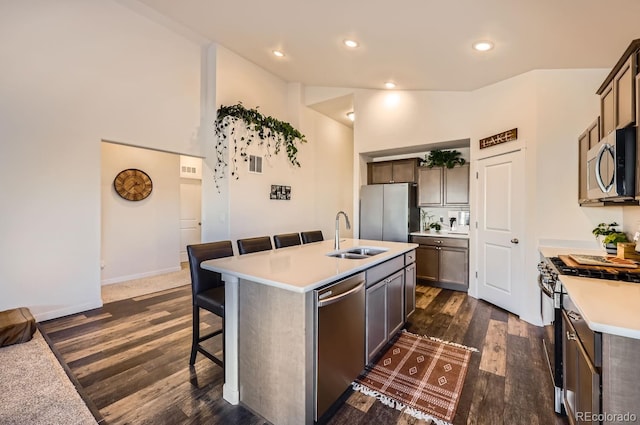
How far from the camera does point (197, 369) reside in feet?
7.52

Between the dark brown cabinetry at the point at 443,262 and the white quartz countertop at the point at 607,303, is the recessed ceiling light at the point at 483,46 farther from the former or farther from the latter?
the dark brown cabinetry at the point at 443,262

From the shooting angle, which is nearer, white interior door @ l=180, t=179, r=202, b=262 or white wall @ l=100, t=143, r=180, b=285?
white wall @ l=100, t=143, r=180, b=285

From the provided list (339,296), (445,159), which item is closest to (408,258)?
(339,296)

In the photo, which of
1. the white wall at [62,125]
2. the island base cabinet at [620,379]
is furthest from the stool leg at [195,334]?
the island base cabinet at [620,379]

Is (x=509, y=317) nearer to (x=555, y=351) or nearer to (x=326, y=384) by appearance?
(x=555, y=351)

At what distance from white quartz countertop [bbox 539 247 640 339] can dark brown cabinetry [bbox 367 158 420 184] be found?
3.50 meters

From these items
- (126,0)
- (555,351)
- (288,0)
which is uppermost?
(126,0)

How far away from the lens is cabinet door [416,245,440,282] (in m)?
4.60

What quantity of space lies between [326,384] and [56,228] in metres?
3.48

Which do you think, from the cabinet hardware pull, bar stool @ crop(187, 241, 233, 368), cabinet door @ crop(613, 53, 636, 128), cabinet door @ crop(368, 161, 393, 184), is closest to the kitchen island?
bar stool @ crop(187, 241, 233, 368)

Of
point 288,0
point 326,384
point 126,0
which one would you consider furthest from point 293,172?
point 326,384

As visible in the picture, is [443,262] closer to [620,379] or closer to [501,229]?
[501,229]

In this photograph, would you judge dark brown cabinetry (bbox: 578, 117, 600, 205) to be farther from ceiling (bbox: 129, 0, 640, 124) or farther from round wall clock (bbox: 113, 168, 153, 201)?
round wall clock (bbox: 113, 168, 153, 201)

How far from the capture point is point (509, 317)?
3410 mm
